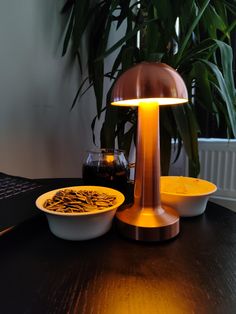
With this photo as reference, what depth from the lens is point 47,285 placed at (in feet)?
1.11

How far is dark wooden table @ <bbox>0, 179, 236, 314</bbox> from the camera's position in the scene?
303mm

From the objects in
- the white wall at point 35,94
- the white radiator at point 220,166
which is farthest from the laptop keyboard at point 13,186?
the white radiator at point 220,166

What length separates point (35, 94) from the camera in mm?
1019

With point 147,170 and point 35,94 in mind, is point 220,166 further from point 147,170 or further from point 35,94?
point 147,170

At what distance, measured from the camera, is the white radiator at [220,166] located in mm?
1977

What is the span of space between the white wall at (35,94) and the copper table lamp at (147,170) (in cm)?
59

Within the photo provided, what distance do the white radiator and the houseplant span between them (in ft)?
3.11

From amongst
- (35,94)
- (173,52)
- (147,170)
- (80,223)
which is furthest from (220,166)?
(80,223)

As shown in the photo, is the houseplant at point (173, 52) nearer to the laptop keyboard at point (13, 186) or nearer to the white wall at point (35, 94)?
the white wall at point (35, 94)

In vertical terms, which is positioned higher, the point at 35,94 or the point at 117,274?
the point at 35,94

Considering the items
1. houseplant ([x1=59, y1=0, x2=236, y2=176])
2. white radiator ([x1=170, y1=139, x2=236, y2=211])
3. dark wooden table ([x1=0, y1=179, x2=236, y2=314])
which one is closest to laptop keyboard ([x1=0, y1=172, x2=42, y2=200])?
dark wooden table ([x1=0, y1=179, x2=236, y2=314])

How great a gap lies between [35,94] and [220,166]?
1555 millimetres

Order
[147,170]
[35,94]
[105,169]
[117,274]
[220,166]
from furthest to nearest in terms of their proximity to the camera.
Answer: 1. [220,166]
2. [35,94]
3. [105,169]
4. [147,170]
5. [117,274]

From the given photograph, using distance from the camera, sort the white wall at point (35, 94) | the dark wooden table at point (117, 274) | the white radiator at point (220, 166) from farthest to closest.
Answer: the white radiator at point (220, 166)
the white wall at point (35, 94)
the dark wooden table at point (117, 274)
